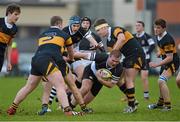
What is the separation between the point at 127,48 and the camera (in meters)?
14.7

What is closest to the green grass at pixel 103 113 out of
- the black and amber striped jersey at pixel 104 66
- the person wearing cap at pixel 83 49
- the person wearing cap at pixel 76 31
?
the black and amber striped jersey at pixel 104 66

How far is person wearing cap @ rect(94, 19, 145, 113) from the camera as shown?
14078 millimetres

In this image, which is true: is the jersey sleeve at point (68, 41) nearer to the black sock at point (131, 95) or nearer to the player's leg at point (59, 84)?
the player's leg at point (59, 84)

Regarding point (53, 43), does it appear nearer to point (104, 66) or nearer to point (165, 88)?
point (104, 66)

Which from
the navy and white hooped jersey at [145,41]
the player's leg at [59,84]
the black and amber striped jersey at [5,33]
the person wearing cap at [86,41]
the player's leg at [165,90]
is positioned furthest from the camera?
the navy and white hooped jersey at [145,41]

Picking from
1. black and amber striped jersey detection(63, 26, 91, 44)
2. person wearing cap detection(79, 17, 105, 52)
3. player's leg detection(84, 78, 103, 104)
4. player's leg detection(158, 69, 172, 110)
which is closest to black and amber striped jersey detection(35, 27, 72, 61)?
player's leg detection(84, 78, 103, 104)

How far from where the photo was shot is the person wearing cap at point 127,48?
1408 cm

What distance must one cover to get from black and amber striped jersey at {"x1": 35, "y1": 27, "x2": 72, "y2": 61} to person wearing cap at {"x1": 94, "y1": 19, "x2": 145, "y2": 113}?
1004mm

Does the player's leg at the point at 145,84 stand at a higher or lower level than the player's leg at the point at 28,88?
lower

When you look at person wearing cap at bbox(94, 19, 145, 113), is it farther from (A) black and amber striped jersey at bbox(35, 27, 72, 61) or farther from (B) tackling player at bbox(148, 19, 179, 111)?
(A) black and amber striped jersey at bbox(35, 27, 72, 61)

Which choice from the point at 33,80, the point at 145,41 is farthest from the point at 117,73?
the point at 145,41

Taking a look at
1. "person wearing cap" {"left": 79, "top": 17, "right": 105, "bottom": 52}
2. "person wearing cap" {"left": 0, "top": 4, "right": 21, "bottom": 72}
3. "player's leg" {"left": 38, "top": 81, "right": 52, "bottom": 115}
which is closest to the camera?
"player's leg" {"left": 38, "top": 81, "right": 52, "bottom": 115}

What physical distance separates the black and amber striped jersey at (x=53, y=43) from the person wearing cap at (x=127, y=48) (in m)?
1.00

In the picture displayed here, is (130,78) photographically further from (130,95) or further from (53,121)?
(53,121)
